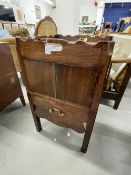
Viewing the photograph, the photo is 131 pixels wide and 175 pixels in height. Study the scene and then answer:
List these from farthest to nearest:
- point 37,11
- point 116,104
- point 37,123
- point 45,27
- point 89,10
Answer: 1. point 89,10
2. point 37,11
3. point 45,27
4. point 116,104
5. point 37,123

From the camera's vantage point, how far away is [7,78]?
4.12 feet

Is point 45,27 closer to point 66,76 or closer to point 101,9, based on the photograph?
point 66,76

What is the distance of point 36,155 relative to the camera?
39.2 inches

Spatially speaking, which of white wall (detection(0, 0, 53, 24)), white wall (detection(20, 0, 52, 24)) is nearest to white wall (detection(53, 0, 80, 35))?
white wall (detection(0, 0, 53, 24))

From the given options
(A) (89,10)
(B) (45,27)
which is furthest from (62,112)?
(A) (89,10)

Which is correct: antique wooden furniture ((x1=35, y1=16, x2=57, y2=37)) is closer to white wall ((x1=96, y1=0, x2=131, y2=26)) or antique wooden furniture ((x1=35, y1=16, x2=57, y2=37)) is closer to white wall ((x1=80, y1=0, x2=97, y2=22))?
white wall ((x1=96, y1=0, x2=131, y2=26))

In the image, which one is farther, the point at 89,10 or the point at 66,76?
the point at 89,10

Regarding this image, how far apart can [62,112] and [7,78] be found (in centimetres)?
76

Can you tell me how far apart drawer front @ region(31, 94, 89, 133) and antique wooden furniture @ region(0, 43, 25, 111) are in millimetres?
475

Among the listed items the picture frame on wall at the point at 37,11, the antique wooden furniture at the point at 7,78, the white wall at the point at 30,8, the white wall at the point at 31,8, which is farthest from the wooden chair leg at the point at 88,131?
the picture frame on wall at the point at 37,11

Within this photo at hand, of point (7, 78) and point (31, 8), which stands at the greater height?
point (31, 8)

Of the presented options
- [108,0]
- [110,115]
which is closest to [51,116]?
[110,115]

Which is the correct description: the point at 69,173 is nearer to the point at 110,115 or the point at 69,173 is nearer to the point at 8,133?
Answer: the point at 8,133

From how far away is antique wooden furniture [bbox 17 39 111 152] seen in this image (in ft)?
1.89
